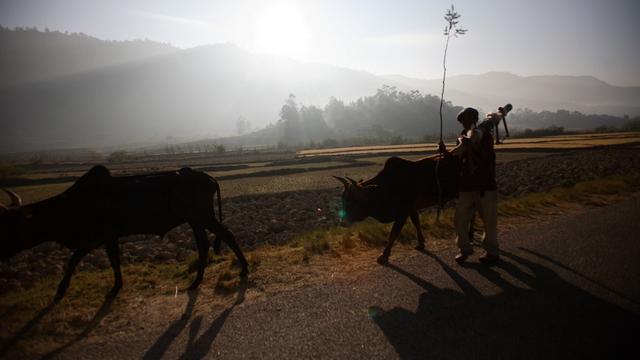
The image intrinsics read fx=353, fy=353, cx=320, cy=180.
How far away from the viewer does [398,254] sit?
21.9 ft

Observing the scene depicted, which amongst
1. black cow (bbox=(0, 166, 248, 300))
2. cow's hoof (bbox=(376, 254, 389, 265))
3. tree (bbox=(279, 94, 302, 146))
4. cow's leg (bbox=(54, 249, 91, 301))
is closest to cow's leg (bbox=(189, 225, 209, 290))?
black cow (bbox=(0, 166, 248, 300))

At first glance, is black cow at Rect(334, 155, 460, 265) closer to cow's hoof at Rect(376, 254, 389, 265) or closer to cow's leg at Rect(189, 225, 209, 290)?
cow's hoof at Rect(376, 254, 389, 265)

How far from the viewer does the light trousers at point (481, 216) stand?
19.1 ft

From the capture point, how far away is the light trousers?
5.82 meters

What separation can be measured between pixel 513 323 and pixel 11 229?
6.71 metres

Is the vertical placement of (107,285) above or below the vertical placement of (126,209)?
below

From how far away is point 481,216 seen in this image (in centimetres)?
604

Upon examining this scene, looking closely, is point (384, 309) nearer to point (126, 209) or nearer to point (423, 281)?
point (423, 281)

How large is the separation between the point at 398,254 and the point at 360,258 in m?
0.73

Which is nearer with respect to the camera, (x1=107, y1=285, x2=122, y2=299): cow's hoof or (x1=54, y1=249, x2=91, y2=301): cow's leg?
(x1=54, y1=249, x2=91, y2=301): cow's leg

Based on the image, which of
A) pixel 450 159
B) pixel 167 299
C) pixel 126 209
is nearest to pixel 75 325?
pixel 167 299

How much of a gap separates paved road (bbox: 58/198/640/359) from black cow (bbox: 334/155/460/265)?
1.13 meters

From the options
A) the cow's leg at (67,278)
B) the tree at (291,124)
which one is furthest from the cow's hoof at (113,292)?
the tree at (291,124)

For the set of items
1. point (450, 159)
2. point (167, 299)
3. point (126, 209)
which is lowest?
point (167, 299)
